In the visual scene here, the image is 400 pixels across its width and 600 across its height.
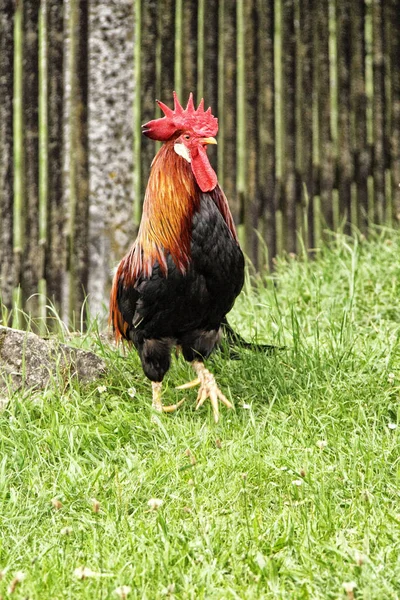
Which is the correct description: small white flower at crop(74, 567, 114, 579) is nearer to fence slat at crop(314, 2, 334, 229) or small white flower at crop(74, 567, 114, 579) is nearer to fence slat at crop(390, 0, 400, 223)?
fence slat at crop(314, 2, 334, 229)

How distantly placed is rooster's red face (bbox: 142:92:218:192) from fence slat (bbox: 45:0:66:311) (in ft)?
5.66

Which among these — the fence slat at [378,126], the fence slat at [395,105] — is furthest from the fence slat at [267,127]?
the fence slat at [395,105]

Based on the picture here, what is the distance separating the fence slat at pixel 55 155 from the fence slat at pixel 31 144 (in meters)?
0.09

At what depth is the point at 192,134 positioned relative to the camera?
3854 mm

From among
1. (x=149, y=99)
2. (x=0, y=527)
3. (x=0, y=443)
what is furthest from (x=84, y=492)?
(x=149, y=99)

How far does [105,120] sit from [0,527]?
284 centimetres

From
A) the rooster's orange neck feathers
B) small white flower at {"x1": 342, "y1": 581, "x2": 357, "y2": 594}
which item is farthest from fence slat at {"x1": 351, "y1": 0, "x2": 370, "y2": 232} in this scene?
small white flower at {"x1": 342, "y1": 581, "x2": 357, "y2": 594}

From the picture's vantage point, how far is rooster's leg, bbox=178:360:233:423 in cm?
393

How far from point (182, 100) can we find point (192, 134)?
235 cm

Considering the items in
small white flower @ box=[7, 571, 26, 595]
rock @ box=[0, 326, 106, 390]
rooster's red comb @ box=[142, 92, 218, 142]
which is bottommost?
small white flower @ box=[7, 571, 26, 595]

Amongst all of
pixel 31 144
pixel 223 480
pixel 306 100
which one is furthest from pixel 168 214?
pixel 306 100

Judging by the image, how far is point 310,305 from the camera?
205 inches

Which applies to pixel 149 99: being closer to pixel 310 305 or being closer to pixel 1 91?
pixel 1 91

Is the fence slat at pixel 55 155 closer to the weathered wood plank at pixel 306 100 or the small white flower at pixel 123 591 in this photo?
the weathered wood plank at pixel 306 100
